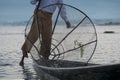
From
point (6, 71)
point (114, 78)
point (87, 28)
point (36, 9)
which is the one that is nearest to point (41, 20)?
point (36, 9)

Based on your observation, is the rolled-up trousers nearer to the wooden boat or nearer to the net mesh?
the net mesh

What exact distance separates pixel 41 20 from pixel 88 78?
10.9 ft

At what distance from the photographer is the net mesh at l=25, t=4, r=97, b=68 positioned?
11.5 meters

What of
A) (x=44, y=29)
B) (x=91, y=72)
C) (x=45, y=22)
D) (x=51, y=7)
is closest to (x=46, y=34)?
(x=44, y=29)

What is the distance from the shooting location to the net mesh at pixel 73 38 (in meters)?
11.5

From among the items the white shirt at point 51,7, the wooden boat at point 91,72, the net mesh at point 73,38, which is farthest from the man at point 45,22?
the wooden boat at point 91,72

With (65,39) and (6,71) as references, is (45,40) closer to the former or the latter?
(65,39)

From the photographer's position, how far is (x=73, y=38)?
457 inches

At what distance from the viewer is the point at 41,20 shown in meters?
11.4

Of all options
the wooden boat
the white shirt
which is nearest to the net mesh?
the white shirt

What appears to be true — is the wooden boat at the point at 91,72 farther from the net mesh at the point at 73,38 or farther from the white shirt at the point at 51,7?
the white shirt at the point at 51,7

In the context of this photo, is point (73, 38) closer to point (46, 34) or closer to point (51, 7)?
point (46, 34)

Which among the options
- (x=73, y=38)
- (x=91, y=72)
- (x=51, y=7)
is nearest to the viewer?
(x=91, y=72)

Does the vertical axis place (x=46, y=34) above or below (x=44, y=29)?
below
